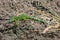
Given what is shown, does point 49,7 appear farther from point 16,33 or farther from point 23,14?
point 16,33

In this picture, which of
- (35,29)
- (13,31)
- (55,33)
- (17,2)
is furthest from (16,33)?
(17,2)

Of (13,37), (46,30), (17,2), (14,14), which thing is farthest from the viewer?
(17,2)

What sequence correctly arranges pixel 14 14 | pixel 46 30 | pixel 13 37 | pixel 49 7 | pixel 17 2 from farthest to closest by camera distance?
pixel 49 7
pixel 17 2
pixel 14 14
pixel 46 30
pixel 13 37

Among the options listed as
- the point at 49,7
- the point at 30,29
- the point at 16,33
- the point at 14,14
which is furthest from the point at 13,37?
the point at 49,7

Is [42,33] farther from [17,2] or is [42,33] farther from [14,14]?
[17,2]

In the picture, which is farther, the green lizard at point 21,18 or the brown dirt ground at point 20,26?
the green lizard at point 21,18

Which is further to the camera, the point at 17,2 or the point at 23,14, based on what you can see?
the point at 17,2

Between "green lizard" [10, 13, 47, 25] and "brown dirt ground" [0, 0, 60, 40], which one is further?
"green lizard" [10, 13, 47, 25]

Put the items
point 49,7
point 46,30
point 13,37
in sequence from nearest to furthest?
point 13,37 → point 46,30 → point 49,7

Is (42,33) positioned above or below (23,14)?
below
